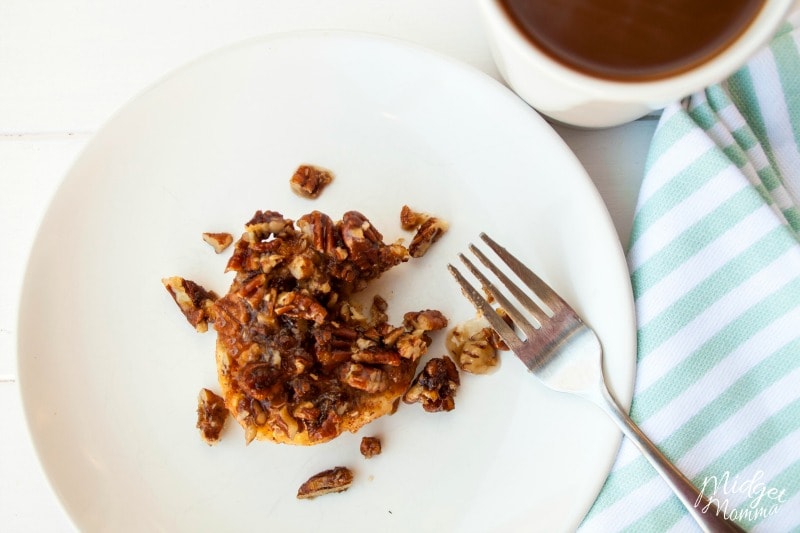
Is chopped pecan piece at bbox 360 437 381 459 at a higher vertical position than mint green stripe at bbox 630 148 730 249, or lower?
lower

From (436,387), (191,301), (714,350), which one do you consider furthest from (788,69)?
(191,301)

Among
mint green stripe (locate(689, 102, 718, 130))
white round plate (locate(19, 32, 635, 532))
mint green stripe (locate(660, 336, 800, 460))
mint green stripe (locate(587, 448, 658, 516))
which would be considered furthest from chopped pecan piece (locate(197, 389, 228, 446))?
mint green stripe (locate(689, 102, 718, 130))

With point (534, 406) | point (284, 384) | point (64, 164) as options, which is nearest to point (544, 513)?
point (534, 406)

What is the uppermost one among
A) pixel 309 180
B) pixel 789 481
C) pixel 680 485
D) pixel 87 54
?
pixel 87 54

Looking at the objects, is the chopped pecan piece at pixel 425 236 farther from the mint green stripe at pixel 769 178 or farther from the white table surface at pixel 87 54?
the mint green stripe at pixel 769 178

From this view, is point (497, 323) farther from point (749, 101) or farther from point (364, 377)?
point (749, 101)

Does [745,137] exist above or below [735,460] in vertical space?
above

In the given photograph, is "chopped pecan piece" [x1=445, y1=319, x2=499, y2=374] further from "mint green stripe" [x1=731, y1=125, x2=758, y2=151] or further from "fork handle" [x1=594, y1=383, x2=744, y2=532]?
"mint green stripe" [x1=731, y1=125, x2=758, y2=151]
